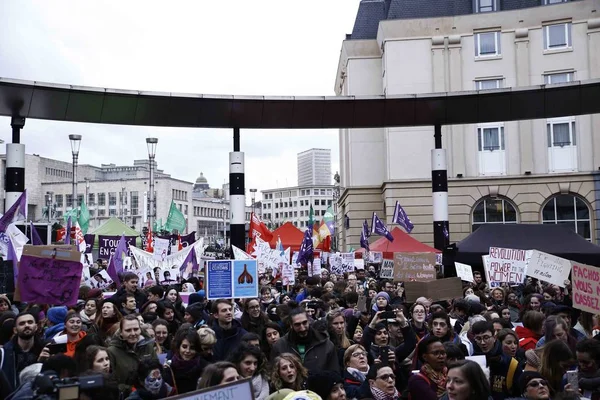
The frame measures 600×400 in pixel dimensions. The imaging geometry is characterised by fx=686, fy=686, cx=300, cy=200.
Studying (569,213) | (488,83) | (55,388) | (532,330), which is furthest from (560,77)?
(55,388)

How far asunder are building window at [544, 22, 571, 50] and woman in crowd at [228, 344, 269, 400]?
34.8 metres

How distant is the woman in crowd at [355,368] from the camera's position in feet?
21.6

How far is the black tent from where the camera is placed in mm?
22453

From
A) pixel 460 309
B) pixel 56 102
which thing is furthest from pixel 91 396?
pixel 56 102

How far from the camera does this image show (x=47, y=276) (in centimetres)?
1005

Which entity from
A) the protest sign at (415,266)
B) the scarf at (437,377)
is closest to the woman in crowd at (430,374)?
the scarf at (437,377)

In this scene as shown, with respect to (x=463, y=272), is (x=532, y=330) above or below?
below

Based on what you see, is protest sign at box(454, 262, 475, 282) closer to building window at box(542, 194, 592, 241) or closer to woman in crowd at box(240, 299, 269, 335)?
woman in crowd at box(240, 299, 269, 335)

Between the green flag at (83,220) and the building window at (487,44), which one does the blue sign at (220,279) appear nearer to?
the building window at (487,44)

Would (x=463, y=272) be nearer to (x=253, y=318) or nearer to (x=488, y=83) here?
(x=253, y=318)

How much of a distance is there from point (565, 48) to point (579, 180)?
715cm

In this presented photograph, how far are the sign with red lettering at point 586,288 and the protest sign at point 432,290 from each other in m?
2.76

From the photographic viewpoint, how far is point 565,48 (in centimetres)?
3675

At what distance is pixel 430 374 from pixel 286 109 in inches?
646
